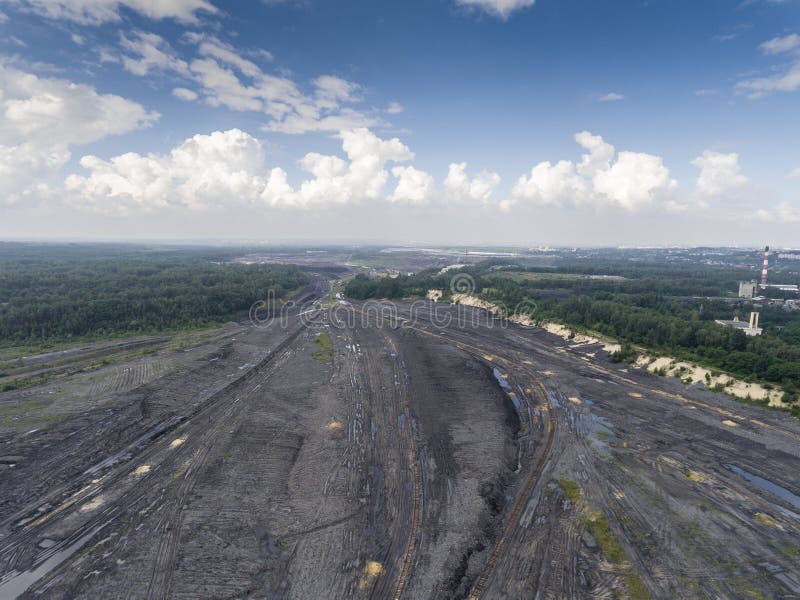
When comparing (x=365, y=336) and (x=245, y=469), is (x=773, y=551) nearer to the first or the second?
(x=245, y=469)

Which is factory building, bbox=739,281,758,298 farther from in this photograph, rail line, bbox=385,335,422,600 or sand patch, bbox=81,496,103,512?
sand patch, bbox=81,496,103,512

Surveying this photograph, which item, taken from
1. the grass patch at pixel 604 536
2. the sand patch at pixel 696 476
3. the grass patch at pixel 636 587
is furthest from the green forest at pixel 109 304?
the sand patch at pixel 696 476

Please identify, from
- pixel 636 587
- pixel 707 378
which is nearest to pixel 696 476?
pixel 636 587

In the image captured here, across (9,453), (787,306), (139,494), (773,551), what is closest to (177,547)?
(139,494)

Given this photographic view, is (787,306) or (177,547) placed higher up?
(787,306)

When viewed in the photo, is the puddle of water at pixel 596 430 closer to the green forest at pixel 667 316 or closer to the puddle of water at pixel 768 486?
the puddle of water at pixel 768 486

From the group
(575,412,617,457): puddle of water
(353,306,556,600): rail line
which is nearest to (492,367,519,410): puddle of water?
(353,306,556,600): rail line

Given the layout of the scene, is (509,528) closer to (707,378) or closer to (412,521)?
(412,521)
